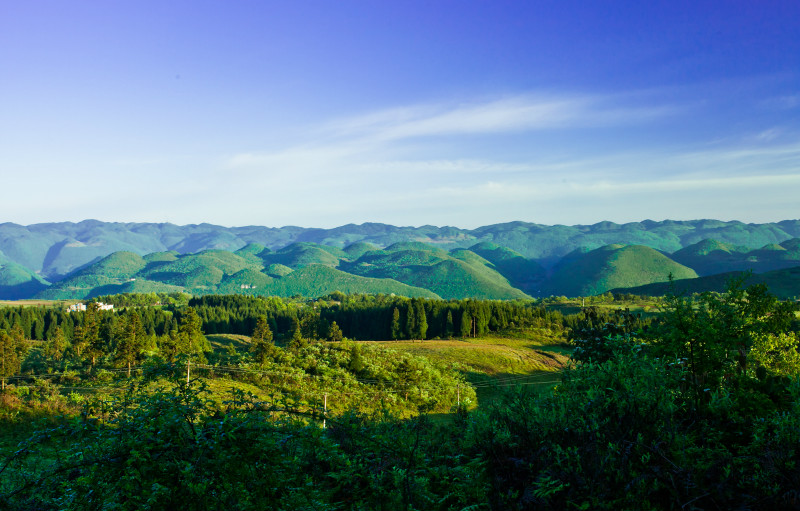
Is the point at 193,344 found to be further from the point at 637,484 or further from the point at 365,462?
the point at 637,484

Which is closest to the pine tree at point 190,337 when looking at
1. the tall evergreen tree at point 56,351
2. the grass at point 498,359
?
the tall evergreen tree at point 56,351

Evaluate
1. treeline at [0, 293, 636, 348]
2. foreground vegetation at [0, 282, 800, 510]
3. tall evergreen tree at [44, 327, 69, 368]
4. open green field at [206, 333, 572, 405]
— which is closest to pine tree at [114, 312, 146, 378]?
tall evergreen tree at [44, 327, 69, 368]

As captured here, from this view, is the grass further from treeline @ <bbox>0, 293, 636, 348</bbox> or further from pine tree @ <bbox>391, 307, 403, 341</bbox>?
pine tree @ <bbox>391, 307, 403, 341</bbox>

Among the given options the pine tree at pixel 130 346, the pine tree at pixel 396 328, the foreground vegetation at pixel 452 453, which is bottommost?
the pine tree at pixel 396 328

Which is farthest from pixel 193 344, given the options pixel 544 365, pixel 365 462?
pixel 365 462

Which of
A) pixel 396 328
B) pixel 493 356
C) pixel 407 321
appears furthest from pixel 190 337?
pixel 407 321

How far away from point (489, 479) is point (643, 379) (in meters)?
3.27

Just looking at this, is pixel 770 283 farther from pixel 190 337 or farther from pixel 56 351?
pixel 56 351

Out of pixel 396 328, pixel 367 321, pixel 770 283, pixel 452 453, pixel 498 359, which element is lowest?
pixel 396 328

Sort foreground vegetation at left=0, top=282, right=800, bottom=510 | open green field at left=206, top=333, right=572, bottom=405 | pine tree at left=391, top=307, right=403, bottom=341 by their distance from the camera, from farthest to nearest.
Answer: pine tree at left=391, top=307, right=403, bottom=341 < open green field at left=206, top=333, right=572, bottom=405 < foreground vegetation at left=0, top=282, right=800, bottom=510

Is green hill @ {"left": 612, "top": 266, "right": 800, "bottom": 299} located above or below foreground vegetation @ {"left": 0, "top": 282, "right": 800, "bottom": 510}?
below

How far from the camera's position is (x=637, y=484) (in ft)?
18.6

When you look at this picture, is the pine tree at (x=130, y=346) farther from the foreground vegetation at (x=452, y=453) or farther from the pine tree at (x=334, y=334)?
the foreground vegetation at (x=452, y=453)

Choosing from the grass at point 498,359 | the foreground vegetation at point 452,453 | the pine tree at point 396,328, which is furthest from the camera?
the pine tree at point 396,328
